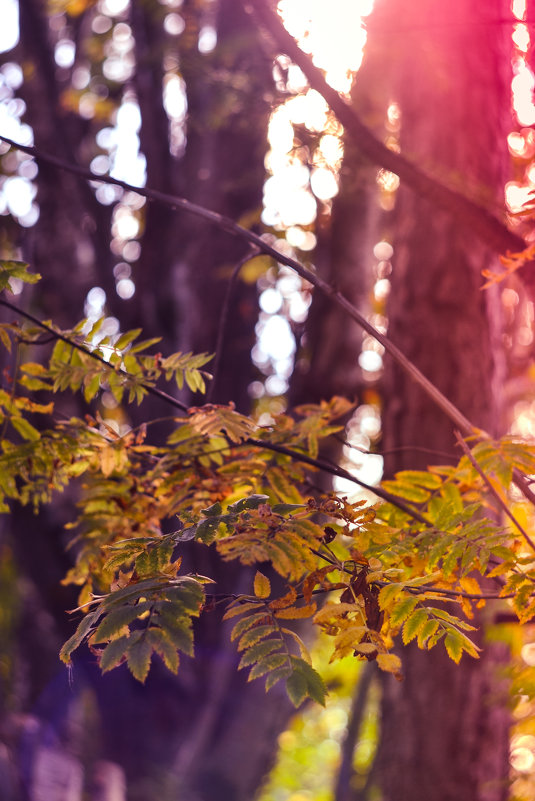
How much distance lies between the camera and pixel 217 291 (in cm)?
646

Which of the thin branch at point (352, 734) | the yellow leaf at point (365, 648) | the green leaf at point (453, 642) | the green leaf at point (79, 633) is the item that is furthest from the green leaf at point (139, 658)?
the thin branch at point (352, 734)

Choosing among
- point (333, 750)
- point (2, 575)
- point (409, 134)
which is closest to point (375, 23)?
point (409, 134)

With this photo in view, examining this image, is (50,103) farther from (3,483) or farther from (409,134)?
(3,483)

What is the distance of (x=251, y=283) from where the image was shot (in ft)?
21.6

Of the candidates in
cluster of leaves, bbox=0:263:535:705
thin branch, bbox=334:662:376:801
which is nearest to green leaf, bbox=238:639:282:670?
cluster of leaves, bbox=0:263:535:705

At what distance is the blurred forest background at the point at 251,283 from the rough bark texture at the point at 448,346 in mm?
11

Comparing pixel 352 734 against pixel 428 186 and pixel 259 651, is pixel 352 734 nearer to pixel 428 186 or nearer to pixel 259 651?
pixel 428 186

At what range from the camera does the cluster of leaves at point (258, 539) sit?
3.85ft

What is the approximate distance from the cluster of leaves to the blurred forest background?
5.10 ft

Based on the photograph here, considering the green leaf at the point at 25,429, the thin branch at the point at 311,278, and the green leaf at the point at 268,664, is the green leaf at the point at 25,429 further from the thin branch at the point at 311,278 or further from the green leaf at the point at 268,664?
the green leaf at the point at 268,664

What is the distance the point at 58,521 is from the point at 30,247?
2.71 metres

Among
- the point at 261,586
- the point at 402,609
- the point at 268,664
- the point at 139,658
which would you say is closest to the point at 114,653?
the point at 139,658

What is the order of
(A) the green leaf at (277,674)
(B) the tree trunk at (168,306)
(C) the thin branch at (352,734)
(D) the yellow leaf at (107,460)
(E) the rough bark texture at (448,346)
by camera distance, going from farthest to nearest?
(C) the thin branch at (352,734), (B) the tree trunk at (168,306), (E) the rough bark texture at (448,346), (D) the yellow leaf at (107,460), (A) the green leaf at (277,674)

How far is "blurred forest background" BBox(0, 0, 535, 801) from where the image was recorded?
11.3 feet
